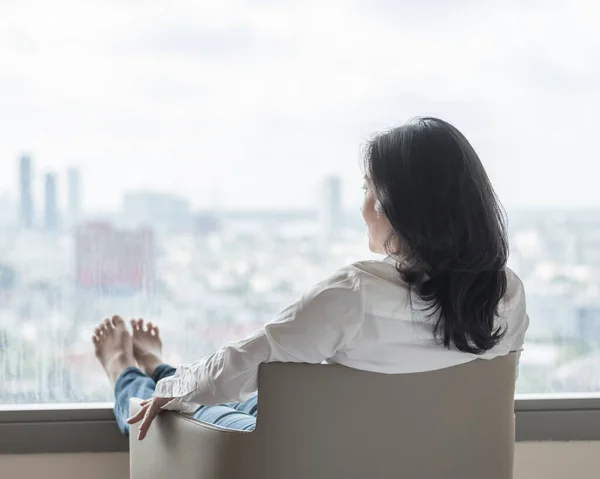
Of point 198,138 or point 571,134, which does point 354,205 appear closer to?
point 198,138

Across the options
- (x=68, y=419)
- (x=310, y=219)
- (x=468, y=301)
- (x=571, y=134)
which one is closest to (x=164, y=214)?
(x=310, y=219)

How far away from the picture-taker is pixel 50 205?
7.22ft

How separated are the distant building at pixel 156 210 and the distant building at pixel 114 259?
0.03 metres

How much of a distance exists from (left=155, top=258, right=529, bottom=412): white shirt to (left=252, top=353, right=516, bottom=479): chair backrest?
22 mm

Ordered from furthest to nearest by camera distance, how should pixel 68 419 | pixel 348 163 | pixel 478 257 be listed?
pixel 348 163 → pixel 68 419 → pixel 478 257

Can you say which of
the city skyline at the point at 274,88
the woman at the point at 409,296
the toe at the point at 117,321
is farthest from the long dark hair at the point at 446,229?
the toe at the point at 117,321

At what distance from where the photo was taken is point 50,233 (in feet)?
7.23

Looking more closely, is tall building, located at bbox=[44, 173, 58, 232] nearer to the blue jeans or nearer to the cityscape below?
the cityscape below

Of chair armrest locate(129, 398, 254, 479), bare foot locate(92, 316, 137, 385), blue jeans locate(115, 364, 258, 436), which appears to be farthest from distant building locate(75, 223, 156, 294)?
chair armrest locate(129, 398, 254, 479)

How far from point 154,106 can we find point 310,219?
1.77 ft

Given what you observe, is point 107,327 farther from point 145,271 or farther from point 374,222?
point 374,222

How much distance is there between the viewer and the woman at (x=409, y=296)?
1374mm

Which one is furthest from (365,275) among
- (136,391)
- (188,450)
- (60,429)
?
(60,429)

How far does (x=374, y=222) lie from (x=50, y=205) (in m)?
1.03
